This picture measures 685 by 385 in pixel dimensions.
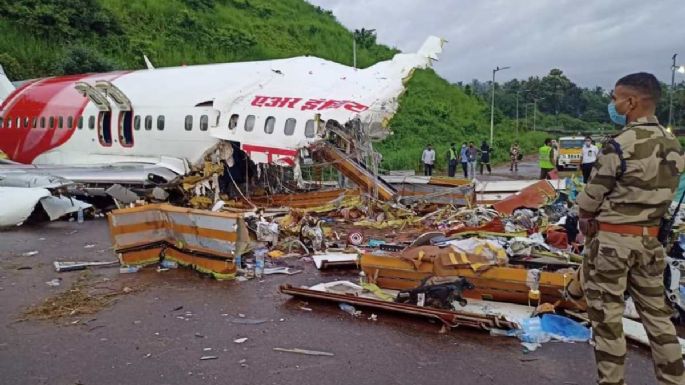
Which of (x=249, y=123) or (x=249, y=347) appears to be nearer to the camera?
(x=249, y=347)

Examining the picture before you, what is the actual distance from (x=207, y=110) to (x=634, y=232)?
11.5 metres

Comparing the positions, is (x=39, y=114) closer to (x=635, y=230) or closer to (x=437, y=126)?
(x=635, y=230)

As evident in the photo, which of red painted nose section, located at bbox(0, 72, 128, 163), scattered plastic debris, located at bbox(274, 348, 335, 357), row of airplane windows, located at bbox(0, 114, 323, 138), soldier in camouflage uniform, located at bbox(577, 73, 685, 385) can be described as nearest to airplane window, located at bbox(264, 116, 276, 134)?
row of airplane windows, located at bbox(0, 114, 323, 138)

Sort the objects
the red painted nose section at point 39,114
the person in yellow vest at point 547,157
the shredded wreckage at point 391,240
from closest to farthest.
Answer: the shredded wreckage at point 391,240, the red painted nose section at point 39,114, the person in yellow vest at point 547,157

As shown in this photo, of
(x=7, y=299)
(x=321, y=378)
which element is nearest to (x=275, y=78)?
(x=7, y=299)

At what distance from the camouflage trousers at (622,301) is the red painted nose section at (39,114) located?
16340mm

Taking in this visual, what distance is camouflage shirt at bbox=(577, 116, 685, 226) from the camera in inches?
147

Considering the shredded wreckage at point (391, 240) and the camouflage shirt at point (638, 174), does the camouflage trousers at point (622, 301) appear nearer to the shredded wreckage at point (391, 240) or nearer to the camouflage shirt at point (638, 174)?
the camouflage shirt at point (638, 174)

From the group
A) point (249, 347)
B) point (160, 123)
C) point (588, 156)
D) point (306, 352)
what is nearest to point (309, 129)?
point (160, 123)

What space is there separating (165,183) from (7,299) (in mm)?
6727

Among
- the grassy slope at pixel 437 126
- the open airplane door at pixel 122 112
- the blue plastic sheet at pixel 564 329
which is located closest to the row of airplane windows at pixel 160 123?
the open airplane door at pixel 122 112

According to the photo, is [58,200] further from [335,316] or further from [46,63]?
[46,63]

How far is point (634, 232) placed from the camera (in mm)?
3764

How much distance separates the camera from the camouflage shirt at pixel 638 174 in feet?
12.2
